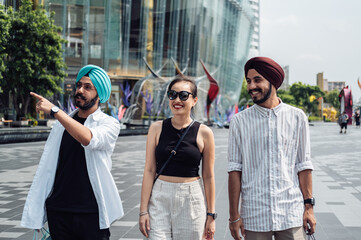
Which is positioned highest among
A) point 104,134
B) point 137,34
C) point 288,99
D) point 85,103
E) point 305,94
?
point 137,34

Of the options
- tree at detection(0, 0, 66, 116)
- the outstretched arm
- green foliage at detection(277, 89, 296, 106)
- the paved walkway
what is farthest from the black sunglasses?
green foliage at detection(277, 89, 296, 106)

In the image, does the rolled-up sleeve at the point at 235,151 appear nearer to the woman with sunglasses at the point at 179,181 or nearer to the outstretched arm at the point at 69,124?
the woman with sunglasses at the point at 179,181

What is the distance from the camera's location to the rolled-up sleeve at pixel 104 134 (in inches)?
100

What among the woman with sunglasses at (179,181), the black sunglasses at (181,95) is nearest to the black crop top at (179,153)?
the woman with sunglasses at (179,181)

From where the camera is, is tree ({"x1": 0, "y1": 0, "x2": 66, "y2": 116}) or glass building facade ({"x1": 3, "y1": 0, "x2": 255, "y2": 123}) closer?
tree ({"x1": 0, "y1": 0, "x2": 66, "y2": 116})

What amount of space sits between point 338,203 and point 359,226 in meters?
1.48

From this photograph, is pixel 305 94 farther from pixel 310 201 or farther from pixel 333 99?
pixel 310 201

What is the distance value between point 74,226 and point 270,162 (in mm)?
1198

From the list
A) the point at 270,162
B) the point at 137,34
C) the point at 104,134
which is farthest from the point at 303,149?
the point at 137,34

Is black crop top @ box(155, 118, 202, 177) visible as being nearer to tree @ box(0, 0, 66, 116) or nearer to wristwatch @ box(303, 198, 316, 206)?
wristwatch @ box(303, 198, 316, 206)

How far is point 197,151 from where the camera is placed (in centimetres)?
269

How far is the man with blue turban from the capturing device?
2.59 metres

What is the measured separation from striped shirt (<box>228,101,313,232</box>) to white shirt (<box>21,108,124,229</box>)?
75cm

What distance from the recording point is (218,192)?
310 inches
